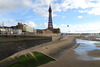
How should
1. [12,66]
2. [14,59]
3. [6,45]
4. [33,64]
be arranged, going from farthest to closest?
[6,45]
[14,59]
[33,64]
[12,66]

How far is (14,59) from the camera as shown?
817 cm

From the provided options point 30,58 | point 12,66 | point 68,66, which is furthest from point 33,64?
point 68,66

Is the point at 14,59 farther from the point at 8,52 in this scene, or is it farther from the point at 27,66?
the point at 8,52

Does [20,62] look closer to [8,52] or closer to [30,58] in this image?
[30,58]

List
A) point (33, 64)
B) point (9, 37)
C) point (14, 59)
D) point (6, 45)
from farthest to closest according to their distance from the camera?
point (9, 37) → point (6, 45) → point (14, 59) → point (33, 64)

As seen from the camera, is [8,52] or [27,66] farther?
[8,52]

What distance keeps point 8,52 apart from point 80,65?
12780 millimetres

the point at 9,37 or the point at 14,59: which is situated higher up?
the point at 9,37

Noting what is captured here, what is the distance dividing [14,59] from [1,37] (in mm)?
12027

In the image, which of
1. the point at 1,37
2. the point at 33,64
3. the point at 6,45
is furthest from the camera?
the point at 1,37

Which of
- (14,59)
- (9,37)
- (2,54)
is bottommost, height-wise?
(2,54)

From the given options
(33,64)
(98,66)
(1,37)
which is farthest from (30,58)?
(1,37)

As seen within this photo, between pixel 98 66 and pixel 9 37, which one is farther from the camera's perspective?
pixel 9 37

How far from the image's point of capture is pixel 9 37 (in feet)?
62.8
